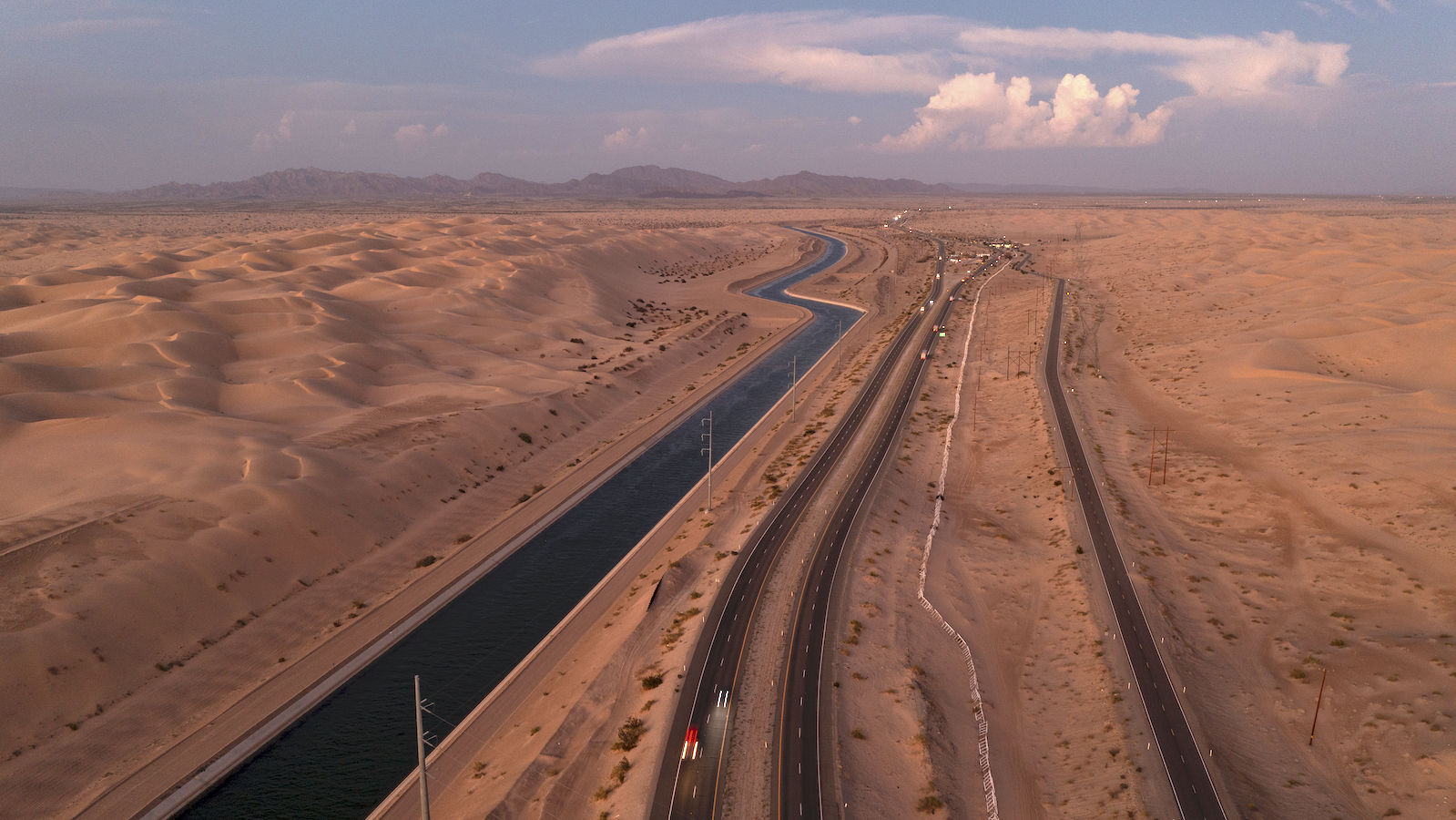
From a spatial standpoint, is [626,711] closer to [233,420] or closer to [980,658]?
[980,658]

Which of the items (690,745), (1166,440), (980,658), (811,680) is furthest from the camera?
(1166,440)

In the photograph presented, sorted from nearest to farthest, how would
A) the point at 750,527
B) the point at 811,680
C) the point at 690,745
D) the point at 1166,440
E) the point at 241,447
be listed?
the point at 690,745 → the point at 811,680 → the point at 750,527 → the point at 241,447 → the point at 1166,440

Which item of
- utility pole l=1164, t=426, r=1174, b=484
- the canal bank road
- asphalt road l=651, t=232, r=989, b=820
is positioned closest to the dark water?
the canal bank road

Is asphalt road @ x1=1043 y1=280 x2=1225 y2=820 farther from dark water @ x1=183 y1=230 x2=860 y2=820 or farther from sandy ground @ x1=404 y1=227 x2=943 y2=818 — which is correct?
dark water @ x1=183 y1=230 x2=860 y2=820

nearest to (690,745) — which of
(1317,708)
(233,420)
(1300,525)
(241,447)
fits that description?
(1317,708)

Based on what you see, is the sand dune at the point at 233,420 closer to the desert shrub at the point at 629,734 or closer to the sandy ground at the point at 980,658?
the desert shrub at the point at 629,734

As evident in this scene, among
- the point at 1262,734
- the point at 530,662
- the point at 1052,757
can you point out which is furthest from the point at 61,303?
the point at 1262,734
